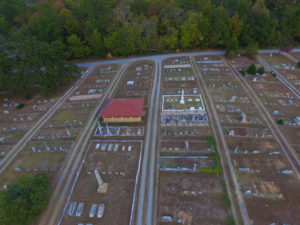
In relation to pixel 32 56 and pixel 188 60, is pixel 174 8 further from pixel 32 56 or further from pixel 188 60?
pixel 32 56

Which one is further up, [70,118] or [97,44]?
[97,44]

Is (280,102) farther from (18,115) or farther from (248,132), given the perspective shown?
(18,115)

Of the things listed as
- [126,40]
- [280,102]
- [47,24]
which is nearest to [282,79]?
[280,102]

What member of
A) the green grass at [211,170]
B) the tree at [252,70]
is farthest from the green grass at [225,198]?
the tree at [252,70]

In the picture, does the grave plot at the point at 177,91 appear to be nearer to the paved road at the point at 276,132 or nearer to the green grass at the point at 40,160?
the paved road at the point at 276,132

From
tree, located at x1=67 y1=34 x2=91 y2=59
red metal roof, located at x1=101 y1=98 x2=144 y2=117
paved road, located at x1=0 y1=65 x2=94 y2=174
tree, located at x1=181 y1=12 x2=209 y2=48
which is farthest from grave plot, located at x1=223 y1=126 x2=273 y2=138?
tree, located at x1=67 y1=34 x2=91 y2=59

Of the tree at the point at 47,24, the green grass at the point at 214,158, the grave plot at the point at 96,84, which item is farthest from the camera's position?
the tree at the point at 47,24
